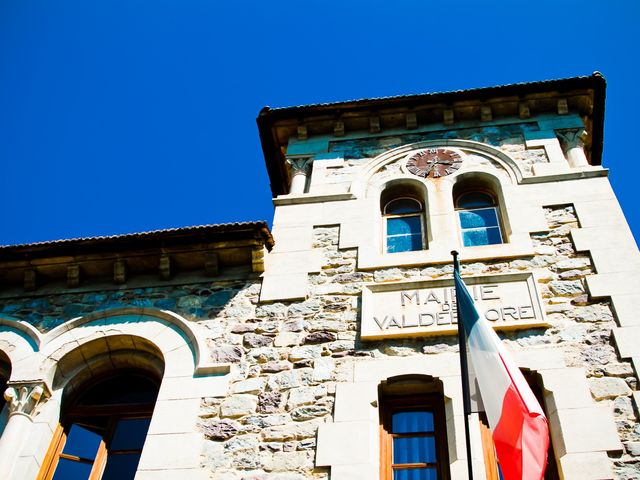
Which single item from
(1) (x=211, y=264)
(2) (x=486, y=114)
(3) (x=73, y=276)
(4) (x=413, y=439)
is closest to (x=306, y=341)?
(4) (x=413, y=439)

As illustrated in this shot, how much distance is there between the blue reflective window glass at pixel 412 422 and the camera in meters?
7.32

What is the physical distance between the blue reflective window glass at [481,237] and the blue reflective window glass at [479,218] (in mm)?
130

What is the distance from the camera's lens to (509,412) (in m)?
5.66

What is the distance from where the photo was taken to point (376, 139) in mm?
11891

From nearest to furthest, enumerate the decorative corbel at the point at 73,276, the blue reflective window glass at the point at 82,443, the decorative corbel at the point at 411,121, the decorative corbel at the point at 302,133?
the blue reflective window glass at the point at 82,443 < the decorative corbel at the point at 73,276 < the decorative corbel at the point at 411,121 < the decorative corbel at the point at 302,133

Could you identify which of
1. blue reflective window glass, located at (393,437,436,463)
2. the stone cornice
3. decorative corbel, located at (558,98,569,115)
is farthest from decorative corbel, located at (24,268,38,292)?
decorative corbel, located at (558,98,569,115)

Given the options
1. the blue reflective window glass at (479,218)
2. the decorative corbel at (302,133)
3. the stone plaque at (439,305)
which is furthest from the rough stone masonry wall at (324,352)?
the decorative corbel at (302,133)

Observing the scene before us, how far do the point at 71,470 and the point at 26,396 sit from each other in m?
1.06

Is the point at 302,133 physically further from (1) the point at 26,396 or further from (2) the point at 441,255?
(1) the point at 26,396

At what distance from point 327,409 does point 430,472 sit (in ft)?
3.90

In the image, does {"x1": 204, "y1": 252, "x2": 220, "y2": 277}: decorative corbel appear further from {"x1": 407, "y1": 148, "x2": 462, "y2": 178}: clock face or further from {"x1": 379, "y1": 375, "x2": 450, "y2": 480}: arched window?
{"x1": 407, "y1": 148, "x2": 462, "y2": 178}: clock face

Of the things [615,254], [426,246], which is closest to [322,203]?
[426,246]

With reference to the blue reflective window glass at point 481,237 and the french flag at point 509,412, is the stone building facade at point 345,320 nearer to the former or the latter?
the blue reflective window glass at point 481,237

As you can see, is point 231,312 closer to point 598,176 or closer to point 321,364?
point 321,364
